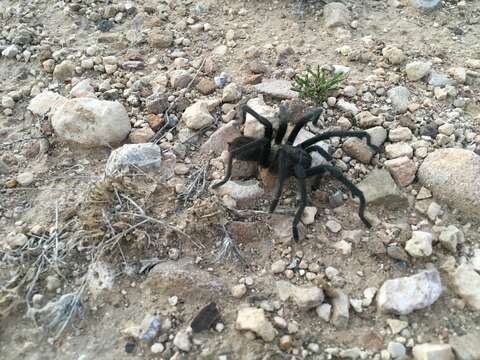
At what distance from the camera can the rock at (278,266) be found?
8.72ft

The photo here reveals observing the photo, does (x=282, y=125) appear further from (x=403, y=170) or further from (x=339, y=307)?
(x=339, y=307)

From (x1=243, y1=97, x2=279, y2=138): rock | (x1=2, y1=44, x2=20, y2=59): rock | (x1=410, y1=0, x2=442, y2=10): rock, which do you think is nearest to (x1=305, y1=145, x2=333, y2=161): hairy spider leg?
(x1=243, y1=97, x2=279, y2=138): rock

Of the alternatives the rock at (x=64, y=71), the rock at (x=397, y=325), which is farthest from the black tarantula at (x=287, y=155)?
the rock at (x=64, y=71)

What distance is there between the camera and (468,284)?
250 centimetres

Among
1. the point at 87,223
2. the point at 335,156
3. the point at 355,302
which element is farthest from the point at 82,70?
the point at 355,302

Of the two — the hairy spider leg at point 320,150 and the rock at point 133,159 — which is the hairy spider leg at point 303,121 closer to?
the hairy spider leg at point 320,150

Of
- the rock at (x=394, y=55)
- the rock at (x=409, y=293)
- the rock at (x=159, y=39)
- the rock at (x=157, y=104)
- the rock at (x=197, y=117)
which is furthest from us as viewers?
the rock at (x=159, y=39)

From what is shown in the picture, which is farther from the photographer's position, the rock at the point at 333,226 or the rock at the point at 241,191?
the rock at the point at 241,191

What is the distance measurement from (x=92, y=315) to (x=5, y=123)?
1.90 metres

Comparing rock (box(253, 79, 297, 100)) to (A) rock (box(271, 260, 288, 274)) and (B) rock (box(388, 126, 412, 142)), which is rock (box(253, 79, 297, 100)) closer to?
(B) rock (box(388, 126, 412, 142))

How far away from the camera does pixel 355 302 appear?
2504mm

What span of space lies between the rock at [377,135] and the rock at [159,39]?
6.27 feet

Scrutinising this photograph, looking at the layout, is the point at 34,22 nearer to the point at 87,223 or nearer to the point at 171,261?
the point at 87,223

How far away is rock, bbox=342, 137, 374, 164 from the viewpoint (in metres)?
3.17
